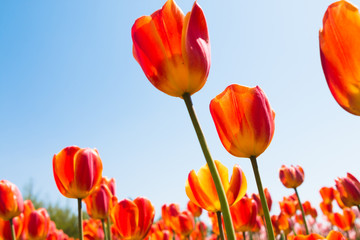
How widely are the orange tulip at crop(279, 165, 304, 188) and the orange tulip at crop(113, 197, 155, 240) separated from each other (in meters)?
1.94

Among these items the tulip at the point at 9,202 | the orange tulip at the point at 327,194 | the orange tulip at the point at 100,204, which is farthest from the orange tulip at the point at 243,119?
the orange tulip at the point at 327,194

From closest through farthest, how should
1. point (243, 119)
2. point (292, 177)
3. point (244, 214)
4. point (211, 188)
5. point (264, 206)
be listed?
1. point (264, 206)
2. point (243, 119)
3. point (211, 188)
4. point (244, 214)
5. point (292, 177)

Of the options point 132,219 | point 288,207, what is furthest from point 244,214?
point 288,207

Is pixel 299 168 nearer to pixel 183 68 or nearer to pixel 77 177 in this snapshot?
pixel 77 177

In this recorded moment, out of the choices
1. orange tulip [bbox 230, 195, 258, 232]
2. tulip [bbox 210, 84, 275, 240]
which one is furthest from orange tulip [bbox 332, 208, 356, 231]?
tulip [bbox 210, 84, 275, 240]

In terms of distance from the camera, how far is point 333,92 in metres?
0.80

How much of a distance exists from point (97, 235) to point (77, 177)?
4.97 ft

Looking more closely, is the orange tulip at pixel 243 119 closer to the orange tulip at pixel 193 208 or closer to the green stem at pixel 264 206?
the green stem at pixel 264 206

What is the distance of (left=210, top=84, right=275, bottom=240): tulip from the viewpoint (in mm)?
1028

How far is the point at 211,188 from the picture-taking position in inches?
56.9

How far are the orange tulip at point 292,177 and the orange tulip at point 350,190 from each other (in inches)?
29.4

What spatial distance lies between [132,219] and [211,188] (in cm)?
65

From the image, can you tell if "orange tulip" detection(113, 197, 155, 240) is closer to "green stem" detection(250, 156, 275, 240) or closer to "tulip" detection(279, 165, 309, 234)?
"green stem" detection(250, 156, 275, 240)

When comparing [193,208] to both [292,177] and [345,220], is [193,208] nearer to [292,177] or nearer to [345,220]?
[292,177]
